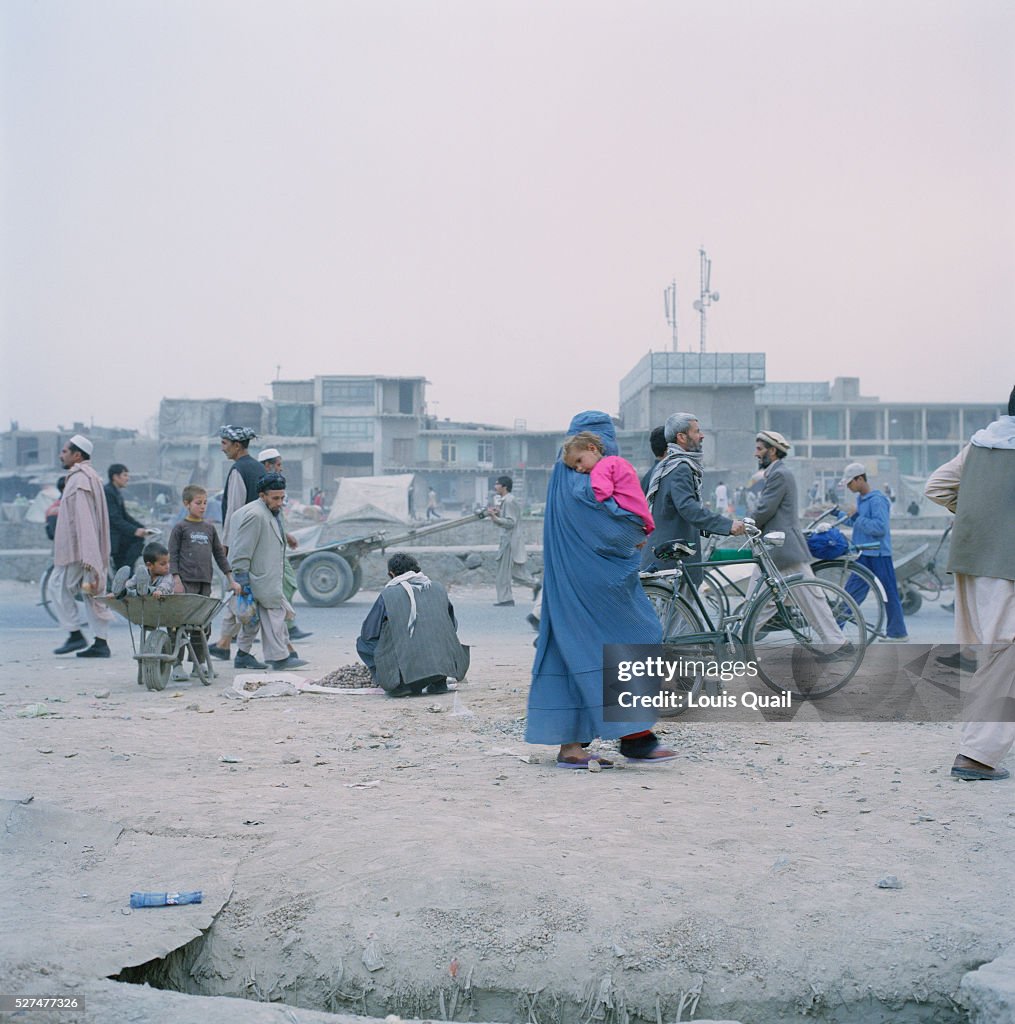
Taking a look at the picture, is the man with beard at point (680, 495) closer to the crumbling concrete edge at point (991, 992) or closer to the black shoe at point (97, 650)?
the crumbling concrete edge at point (991, 992)

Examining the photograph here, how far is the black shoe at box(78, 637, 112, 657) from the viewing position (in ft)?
29.2

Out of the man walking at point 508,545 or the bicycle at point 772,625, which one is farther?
the man walking at point 508,545

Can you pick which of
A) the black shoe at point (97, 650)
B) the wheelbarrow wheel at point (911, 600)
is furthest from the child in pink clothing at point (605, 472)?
the wheelbarrow wheel at point (911, 600)

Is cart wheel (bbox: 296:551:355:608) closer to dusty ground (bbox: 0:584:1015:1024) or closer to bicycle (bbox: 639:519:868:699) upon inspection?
bicycle (bbox: 639:519:868:699)

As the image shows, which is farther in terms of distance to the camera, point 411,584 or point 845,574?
point 845,574

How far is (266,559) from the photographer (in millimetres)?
7980

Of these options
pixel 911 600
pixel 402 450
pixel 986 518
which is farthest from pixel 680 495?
pixel 402 450

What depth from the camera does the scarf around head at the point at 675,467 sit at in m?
6.35

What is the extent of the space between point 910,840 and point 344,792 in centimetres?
217

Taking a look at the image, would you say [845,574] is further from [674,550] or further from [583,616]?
[583,616]

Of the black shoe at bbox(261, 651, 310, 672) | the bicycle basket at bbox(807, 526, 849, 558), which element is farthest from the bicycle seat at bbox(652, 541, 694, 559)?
the black shoe at bbox(261, 651, 310, 672)

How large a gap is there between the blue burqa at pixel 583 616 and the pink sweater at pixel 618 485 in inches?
1.2

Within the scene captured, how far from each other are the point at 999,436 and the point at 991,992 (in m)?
2.54

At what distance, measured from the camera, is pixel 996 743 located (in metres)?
4.55
